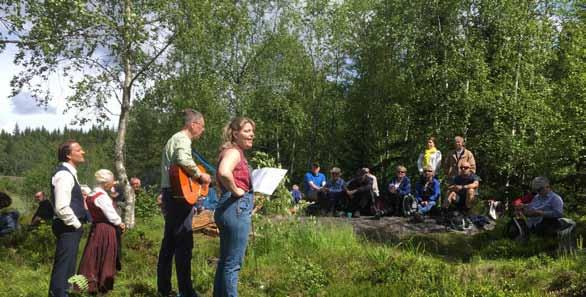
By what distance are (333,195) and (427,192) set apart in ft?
8.74

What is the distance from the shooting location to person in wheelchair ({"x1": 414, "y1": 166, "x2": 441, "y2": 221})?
35.0 ft

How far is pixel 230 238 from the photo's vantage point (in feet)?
13.1

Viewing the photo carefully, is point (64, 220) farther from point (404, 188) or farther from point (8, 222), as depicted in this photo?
point (404, 188)

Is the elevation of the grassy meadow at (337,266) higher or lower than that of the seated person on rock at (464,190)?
lower

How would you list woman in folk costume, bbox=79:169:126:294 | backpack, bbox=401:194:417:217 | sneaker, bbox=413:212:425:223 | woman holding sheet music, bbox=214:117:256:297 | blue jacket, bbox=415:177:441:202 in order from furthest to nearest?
backpack, bbox=401:194:417:217 < blue jacket, bbox=415:177:441:202 < sneaker, bbox=413:212:425:223 < woman in folk costume, bbox=79:169:126:294 < woman holding sheet music, bbox=214:117:256:297

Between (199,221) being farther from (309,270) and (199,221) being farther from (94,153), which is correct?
(94,153)

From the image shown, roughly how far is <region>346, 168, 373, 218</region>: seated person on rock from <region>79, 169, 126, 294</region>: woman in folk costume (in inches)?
258

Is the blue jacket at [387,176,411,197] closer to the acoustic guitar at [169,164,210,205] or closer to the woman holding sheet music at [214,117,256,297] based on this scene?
the acoustic guitar at [169,164,210,205]

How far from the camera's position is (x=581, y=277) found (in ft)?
16.5

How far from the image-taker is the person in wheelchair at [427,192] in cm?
1066

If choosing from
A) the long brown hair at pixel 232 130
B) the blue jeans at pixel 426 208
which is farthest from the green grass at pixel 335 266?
the long brown hair at pixel 232 130

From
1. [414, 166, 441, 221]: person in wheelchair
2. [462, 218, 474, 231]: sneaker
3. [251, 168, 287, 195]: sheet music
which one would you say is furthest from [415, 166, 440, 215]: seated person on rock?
[251, 168, 287, 195]: sheet music

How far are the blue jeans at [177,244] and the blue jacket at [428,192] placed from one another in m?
6.91

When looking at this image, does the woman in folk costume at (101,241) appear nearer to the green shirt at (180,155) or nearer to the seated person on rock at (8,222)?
the green shirt at (180,155)
